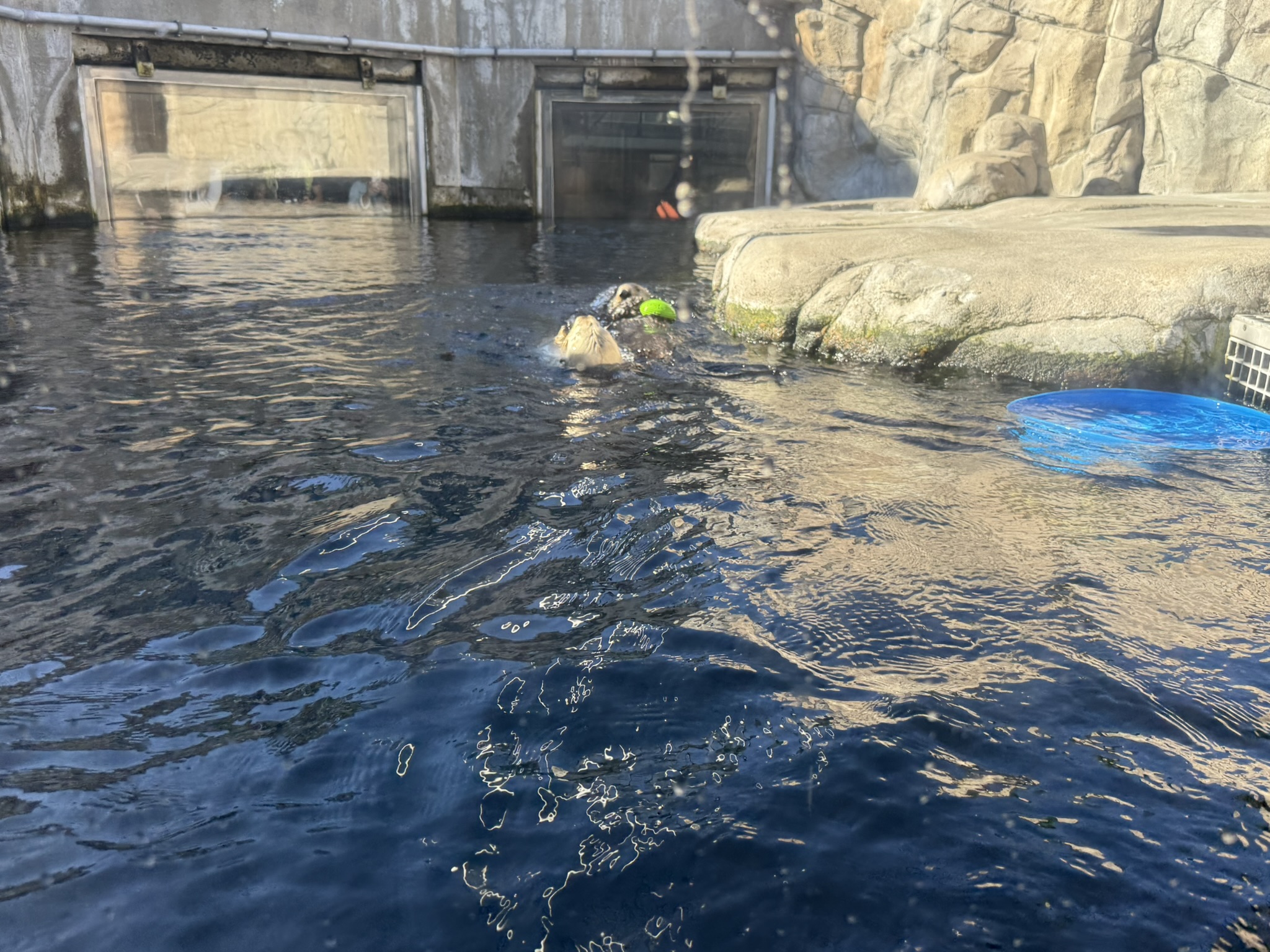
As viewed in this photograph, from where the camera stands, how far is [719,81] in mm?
14430

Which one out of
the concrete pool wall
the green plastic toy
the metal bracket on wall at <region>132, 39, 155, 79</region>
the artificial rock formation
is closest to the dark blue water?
the green plastic toy

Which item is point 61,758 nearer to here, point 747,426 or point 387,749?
point 387,749

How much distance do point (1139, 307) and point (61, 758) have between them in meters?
4.70

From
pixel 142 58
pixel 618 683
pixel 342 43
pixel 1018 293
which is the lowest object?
pixel 618 683

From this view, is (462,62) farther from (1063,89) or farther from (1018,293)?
(1018,293)

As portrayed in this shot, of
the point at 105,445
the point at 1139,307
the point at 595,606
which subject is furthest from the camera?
the point at 1139,307

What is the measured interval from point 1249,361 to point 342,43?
40.0 ft

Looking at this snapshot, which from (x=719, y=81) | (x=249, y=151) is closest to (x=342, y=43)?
(x=249, y=151)

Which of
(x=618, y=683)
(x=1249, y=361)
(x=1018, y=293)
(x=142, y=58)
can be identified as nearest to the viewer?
(x=618, y=683)

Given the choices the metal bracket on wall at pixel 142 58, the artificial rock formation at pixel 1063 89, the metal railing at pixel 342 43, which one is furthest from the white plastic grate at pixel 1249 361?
the metal bracket on wall at pixel 142 58

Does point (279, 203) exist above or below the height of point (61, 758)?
above

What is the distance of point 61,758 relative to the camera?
73.1 inches

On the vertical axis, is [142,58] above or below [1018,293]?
above

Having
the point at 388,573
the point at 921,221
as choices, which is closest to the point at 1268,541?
the point at 388,573
